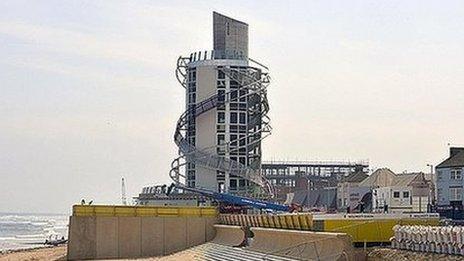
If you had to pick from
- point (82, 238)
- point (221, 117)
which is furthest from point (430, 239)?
point (221, 117)

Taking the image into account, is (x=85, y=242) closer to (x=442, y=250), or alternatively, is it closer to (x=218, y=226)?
(x=218, y=226)

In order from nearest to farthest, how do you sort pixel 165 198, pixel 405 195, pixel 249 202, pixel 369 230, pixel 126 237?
1. pixel 369 230
2. pixel 126 237
3. pixel 249 202
4. pixel 405 195
5. pixel 165 198

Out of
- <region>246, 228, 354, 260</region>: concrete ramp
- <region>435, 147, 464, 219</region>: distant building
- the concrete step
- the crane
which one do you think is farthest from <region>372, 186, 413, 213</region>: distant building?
<region>246, 228, 354, 260</region>: concrete ramp

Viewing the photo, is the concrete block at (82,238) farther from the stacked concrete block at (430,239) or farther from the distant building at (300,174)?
the distant building at (300,174)

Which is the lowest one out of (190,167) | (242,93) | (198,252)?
(198,252)

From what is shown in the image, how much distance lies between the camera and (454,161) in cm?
7819

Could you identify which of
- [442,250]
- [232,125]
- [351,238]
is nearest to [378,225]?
[351,238]

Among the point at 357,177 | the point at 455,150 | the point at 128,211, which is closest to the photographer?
the point at 128,211

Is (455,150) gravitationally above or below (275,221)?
above

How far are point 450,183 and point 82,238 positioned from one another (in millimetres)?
35951

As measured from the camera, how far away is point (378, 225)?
1313 inches

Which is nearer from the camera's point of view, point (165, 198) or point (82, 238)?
point (82, 238)

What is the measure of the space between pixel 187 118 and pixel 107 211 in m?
48.3

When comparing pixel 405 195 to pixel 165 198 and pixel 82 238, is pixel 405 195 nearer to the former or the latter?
pixel 165 198
